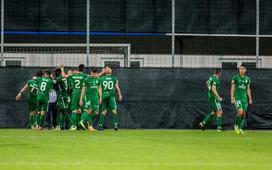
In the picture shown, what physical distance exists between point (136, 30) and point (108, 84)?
10.8ft

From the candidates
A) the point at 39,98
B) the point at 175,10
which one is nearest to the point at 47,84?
the point at 39,98

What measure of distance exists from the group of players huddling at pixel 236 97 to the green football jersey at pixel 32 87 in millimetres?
5437

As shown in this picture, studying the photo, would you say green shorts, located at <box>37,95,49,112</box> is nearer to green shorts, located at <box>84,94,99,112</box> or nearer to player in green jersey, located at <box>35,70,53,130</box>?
player in green jersey, located at <box>35,70,53,130</box>

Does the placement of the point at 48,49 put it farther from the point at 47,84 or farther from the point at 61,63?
the point at 47,84

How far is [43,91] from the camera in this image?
88.8ft

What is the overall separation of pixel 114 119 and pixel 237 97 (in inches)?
158

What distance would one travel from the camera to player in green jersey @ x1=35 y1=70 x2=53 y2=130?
27.0m

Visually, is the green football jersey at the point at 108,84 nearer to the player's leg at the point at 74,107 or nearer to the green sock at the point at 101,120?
the green sock at the point at 101,120

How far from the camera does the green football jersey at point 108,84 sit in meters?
26.6

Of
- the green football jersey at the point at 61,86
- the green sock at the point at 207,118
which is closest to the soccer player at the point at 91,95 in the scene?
the green football jersey at the point at 61,86

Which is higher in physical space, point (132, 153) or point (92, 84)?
point (92, 84)

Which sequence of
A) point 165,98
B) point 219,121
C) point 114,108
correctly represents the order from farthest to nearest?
point 165,98
point 219,121
point 114,108

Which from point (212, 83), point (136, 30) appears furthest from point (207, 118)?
point (136, 30)

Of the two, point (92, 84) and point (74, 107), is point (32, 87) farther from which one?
point (92, 84)
